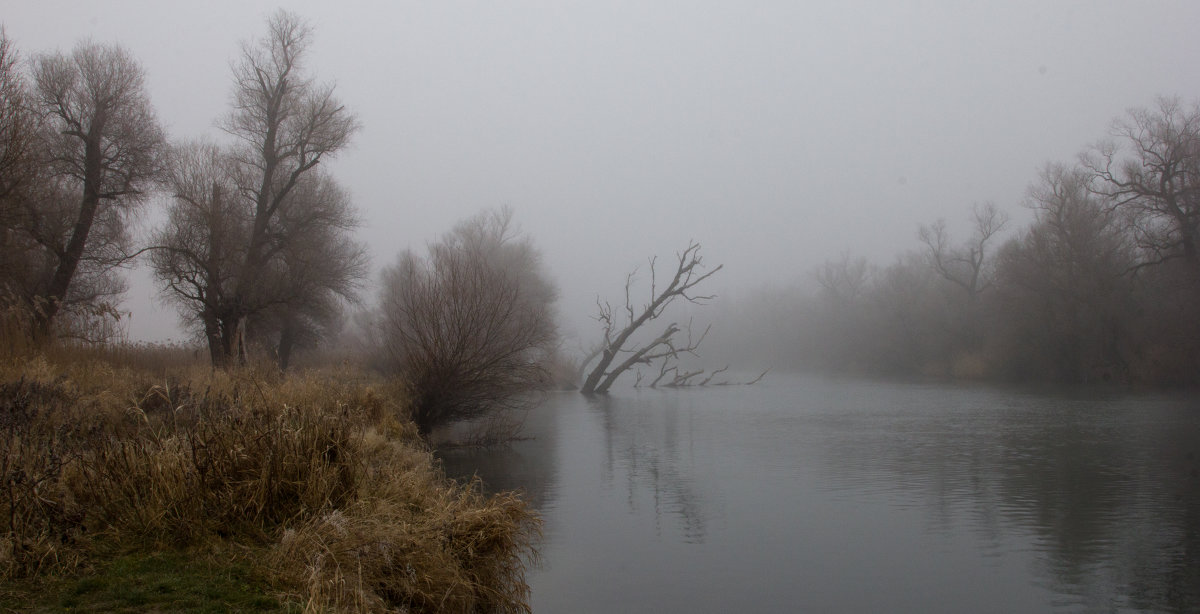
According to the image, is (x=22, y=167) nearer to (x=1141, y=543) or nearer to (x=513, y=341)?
(x=513, y=341)

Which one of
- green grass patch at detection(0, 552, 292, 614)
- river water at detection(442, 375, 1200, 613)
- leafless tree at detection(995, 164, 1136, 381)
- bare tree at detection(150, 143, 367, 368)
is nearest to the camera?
green grass patch at detection(0, 552, 292, 614)

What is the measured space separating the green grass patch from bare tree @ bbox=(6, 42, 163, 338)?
18916mm

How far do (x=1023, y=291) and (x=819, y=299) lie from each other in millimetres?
35072

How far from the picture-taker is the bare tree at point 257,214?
24297 millimetres

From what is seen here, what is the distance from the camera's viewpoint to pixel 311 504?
6434mm

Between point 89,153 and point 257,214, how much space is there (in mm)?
4848

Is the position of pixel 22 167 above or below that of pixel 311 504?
above

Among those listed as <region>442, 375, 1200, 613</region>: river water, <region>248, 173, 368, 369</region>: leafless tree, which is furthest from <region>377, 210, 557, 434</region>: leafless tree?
<region>248, 173, 368, 369</region>: leafless tree

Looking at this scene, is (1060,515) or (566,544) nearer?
(566,544)

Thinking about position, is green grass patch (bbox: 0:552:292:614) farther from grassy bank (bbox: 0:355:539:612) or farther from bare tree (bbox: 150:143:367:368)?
bare tree (bbox: 150:143:367:368)

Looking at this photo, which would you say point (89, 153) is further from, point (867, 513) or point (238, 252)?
point (867, 513)

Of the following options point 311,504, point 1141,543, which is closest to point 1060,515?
point 1141,543

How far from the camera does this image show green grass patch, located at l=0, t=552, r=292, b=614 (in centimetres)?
441

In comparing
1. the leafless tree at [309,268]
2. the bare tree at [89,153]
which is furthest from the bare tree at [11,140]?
the leafless tree at [309,268]
